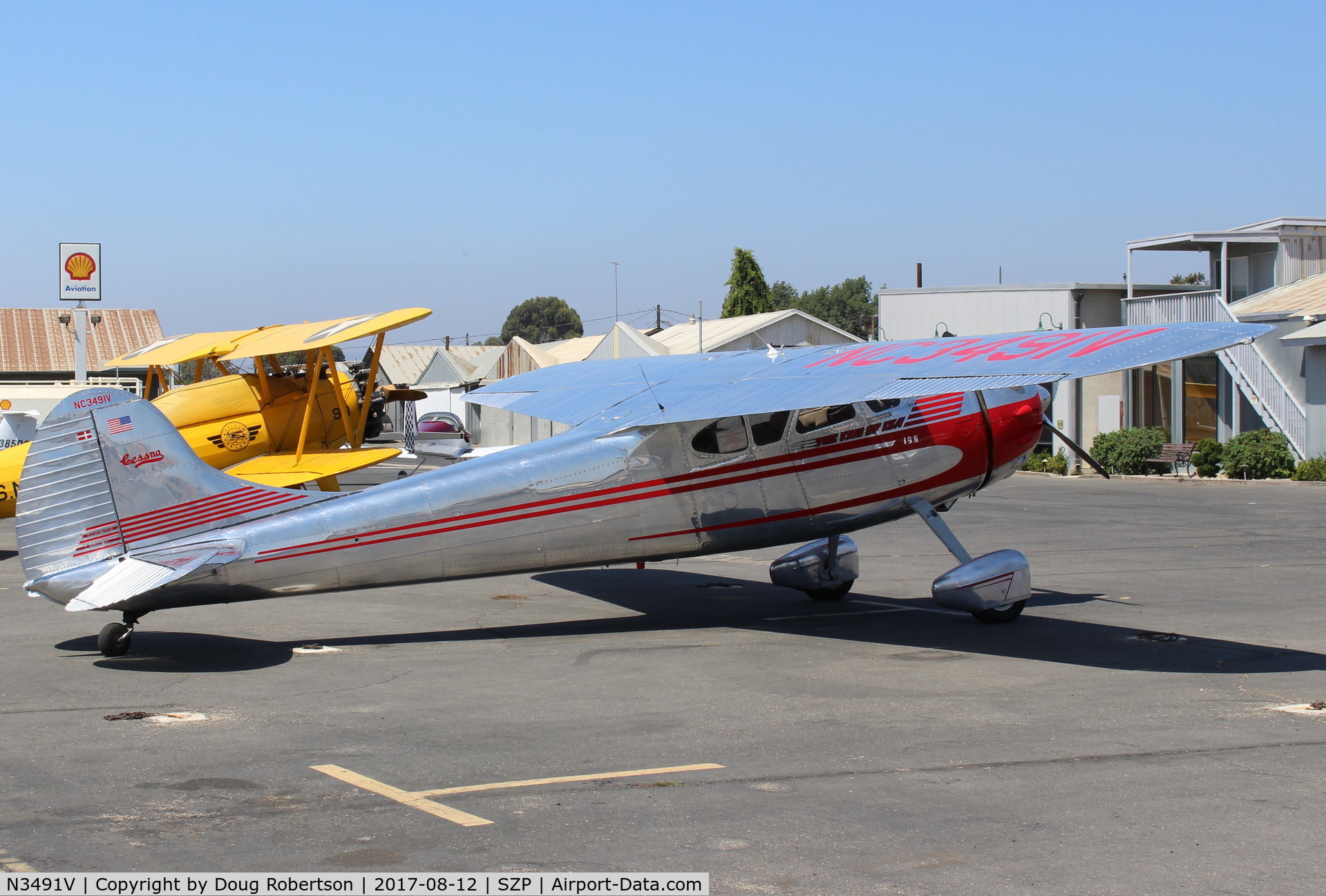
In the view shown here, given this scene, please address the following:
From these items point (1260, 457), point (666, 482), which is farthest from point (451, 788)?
point (1260, 457)

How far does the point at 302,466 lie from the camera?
16656 millimetres

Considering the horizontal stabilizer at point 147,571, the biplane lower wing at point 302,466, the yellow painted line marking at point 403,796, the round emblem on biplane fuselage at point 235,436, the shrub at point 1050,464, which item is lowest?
the shrub at point 1050,464

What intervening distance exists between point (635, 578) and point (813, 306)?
12866cm

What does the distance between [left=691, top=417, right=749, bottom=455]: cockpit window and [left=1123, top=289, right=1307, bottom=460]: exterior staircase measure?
2060 centimetres

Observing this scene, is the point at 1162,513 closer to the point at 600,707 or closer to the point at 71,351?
the point at 600,707

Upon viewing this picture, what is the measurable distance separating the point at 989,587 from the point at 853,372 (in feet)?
7.75

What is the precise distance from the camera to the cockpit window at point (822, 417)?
11102 millimetres

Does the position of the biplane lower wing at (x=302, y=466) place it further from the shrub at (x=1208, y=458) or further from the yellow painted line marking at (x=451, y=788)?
the shrub at (x=1208, y=458)

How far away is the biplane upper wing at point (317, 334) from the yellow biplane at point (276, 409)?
2cm

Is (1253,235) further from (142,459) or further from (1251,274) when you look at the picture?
(142,459)

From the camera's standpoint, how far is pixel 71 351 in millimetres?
55281

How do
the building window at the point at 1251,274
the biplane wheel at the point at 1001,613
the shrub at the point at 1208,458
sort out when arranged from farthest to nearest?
the building window at the point at 1251,274 → the shrub at the point at 1208,458 → the biplane wheel at the point at 1001,613

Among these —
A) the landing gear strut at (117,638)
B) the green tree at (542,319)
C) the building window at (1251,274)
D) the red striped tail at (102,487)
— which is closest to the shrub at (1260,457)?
the building window at (1251,274)

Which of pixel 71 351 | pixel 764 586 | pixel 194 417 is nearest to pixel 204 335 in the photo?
pixel 194 417
